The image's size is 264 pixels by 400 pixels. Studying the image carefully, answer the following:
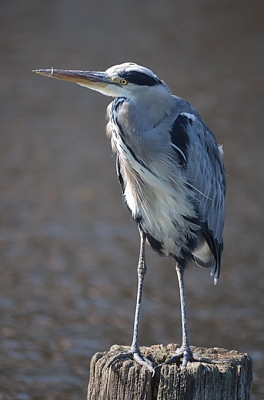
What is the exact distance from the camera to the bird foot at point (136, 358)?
299 cm

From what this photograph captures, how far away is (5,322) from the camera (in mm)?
5727

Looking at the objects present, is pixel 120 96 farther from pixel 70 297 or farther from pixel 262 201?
pixel 262 201

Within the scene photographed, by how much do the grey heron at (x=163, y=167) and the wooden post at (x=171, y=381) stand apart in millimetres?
132

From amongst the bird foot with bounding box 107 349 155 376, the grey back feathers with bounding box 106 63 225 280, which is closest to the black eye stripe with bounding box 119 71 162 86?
the grey back feathers with bounding box 106 63 225 280

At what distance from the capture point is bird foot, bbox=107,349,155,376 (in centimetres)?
299

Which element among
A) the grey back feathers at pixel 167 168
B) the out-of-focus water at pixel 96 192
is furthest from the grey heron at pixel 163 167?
the out-of-focus water at pixel 96 192

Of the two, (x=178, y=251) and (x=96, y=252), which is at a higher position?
(x=96, y=252)

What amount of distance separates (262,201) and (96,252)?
6.53 feet

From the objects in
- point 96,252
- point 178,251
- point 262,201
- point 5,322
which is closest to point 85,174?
point 96,252

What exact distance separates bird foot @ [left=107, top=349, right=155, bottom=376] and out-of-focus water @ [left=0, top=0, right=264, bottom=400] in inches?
78.0

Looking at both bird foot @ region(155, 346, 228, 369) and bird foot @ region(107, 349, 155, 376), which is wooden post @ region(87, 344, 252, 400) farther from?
bird foot @ region(155, 346, 228, 369)

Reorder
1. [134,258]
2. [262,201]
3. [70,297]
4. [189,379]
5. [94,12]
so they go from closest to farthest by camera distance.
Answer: [189,379] → [70,297] → [134,258] → [262,201] → [94,12]

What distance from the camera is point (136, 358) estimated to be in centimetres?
310

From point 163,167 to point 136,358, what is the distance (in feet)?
3.08
